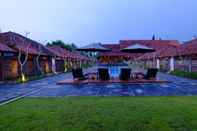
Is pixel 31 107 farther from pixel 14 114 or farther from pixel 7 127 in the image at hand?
pixel 7 127

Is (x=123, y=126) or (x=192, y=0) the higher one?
(x=192, y=0)

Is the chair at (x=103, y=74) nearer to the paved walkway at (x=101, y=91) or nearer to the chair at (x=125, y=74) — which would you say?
the chair at (x=125, y=74)

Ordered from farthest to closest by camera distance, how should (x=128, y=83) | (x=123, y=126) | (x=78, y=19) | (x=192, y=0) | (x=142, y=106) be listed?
(x=78, y=19) < (x=192, y=0) < (x=128, y=83) < (x=142, y=106) < (x=123, y=126)

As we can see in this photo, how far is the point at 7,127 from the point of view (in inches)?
205

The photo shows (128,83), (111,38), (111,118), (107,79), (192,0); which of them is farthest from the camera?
(111,38)

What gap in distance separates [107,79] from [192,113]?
9243 mm

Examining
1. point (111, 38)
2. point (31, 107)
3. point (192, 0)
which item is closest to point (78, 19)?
point (192, 0)

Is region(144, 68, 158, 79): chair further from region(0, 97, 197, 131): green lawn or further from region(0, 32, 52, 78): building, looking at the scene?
region(0, 32, 52, 78): building

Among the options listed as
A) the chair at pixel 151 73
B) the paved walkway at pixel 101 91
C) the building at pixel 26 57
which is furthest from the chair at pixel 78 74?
the building at pixel 26 57

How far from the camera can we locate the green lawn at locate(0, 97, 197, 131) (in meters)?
5.16

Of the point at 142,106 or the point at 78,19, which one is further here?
the point at 78,19

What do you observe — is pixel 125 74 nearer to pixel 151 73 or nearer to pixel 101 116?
pixel 151 73

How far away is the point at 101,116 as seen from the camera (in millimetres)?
6016

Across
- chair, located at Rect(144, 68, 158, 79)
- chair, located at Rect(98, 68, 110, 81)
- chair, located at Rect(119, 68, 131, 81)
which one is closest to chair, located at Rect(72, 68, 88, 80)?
chair, located at Rect(98, 68, 110, 81)
